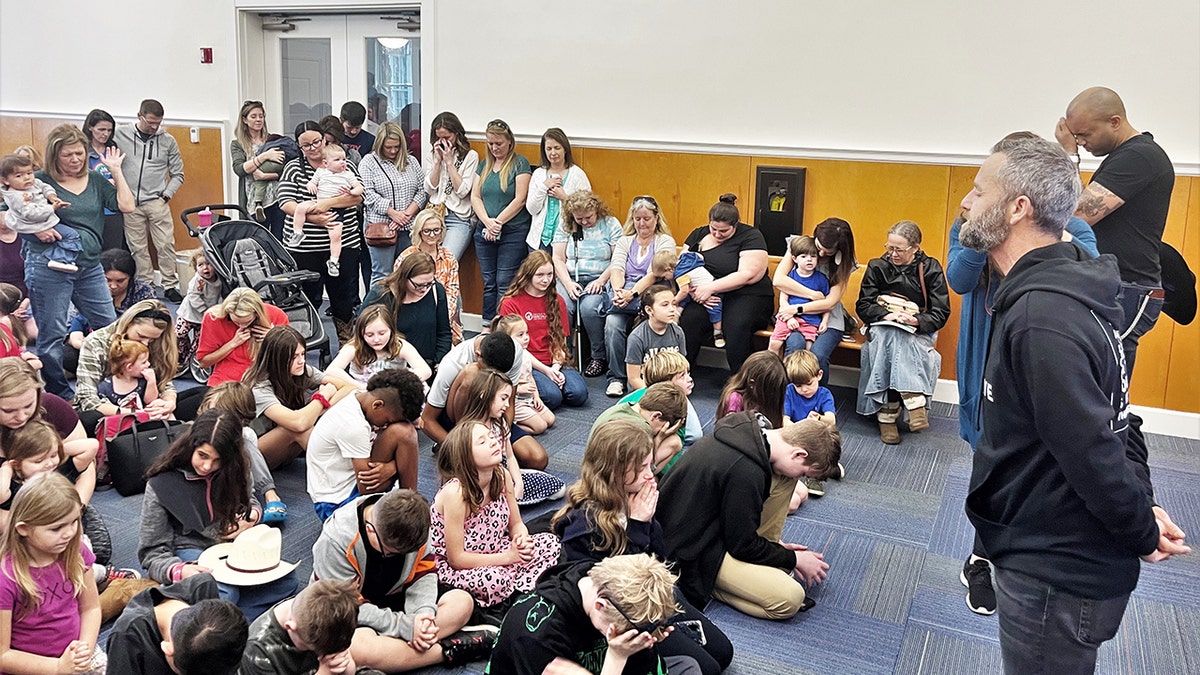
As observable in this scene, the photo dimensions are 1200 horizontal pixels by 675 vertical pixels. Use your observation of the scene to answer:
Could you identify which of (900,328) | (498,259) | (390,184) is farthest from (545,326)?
(900,328)

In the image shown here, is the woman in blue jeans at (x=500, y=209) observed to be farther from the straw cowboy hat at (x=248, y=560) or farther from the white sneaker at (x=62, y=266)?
the straw cowboy hat at (x=248, y=560)

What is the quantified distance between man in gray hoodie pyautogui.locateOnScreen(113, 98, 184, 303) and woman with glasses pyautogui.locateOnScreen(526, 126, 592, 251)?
3.05 m

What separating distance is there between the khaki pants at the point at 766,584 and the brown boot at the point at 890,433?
194 centimetres

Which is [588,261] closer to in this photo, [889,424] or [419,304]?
[419,304]

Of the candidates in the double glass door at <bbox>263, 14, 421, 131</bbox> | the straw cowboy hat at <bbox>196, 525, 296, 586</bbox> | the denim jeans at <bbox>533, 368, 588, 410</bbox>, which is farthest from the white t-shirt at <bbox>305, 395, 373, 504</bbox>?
the double glass door at <bbox>263, 14, 421, 131</bbox>

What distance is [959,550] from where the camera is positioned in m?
4.04

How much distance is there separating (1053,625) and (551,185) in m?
5.13

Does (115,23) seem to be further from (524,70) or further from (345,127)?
(524,70)

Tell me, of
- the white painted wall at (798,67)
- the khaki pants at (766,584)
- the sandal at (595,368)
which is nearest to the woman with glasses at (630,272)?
the sandal at (595,368)

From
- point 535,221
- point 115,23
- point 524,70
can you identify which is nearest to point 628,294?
point 535,221

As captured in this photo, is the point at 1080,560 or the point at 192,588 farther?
the point at 192,588

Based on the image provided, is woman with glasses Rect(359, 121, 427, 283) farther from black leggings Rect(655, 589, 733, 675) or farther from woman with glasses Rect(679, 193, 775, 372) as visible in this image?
black leggings Rect(655, 589, 733, 675)

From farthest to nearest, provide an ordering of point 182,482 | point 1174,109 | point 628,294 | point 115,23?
point 115,23
point 628,294
point 1174,109
point 182,482

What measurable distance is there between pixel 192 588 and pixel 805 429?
6.39 ft
